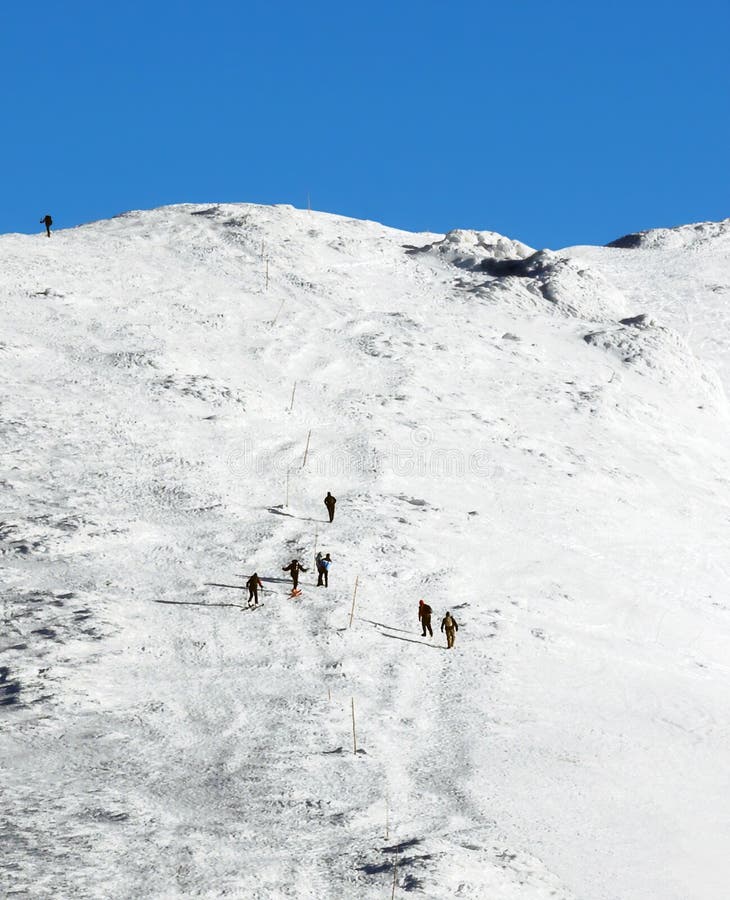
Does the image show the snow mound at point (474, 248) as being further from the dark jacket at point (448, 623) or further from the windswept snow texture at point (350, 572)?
the dark jacket at point (448, 623)

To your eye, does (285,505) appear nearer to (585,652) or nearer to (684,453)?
(585,652)

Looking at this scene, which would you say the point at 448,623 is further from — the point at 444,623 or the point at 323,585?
the point at 323,585

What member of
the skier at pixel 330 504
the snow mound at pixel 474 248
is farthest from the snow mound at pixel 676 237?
the skier at pixel 330 504

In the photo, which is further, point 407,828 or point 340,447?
point 340,447

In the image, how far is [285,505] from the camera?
3181 cm

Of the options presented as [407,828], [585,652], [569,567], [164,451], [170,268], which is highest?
[170,268]

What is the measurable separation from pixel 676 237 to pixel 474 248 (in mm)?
15666

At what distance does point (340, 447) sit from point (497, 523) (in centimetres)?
550

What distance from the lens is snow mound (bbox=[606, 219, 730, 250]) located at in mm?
65500

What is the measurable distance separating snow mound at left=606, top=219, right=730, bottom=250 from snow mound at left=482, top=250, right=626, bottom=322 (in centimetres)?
1301

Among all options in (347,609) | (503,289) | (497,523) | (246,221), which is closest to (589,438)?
(497,523)

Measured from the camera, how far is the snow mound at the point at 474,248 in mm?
54906

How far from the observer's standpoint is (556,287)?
51281 millimetres

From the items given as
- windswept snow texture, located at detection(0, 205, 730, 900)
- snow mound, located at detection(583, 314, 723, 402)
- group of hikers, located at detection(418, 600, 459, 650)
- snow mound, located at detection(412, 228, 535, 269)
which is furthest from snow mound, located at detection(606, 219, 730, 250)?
group of hikers, located at detection(418, 600, 459, 650)
